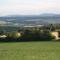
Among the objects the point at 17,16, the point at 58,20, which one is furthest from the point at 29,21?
the point at 58,20

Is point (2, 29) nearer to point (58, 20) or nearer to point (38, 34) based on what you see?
point (38, 34)

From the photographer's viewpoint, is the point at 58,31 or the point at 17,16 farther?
the point at 17,16

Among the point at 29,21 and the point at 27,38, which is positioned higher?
the point at 29,21

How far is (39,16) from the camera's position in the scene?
16984 mm
